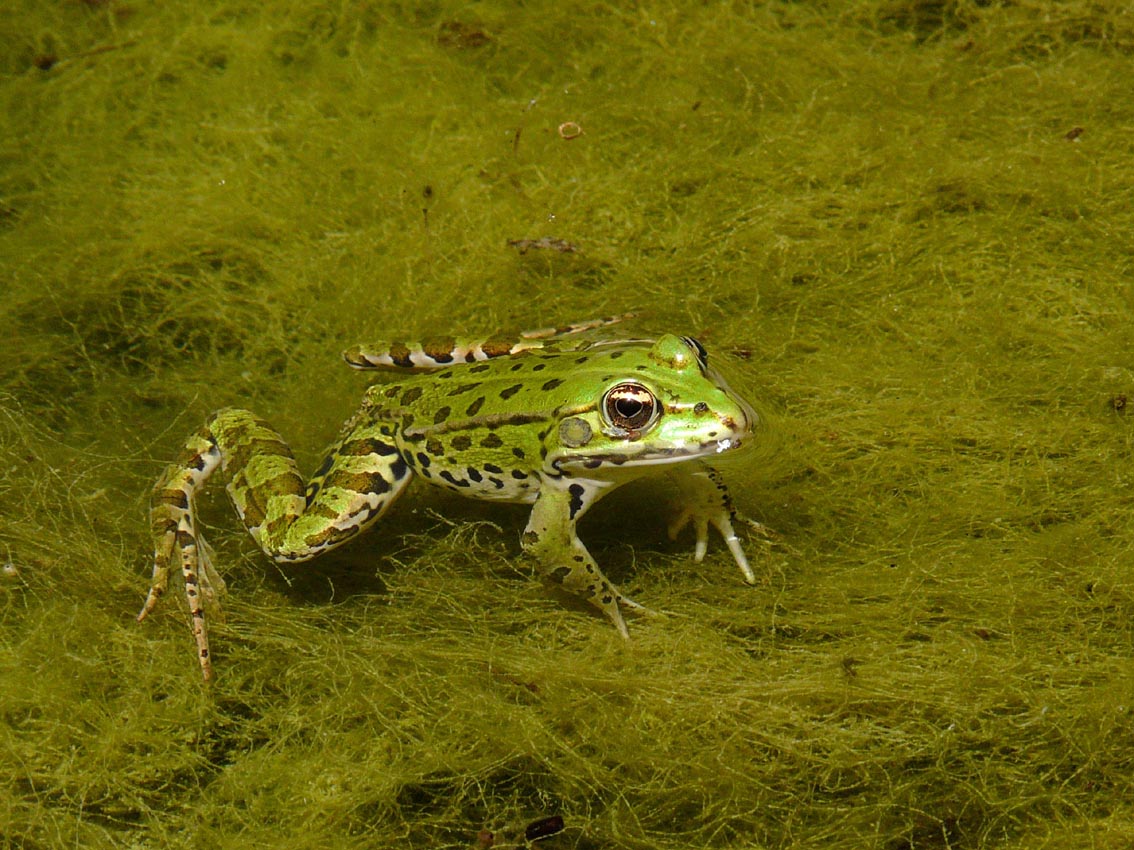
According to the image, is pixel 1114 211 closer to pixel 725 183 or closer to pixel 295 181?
pixel 725 183

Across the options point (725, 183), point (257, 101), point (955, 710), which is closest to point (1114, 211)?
point (725, 183)

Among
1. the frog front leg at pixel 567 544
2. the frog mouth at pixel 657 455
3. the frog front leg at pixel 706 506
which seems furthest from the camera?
the frog front leg at pixel 706 506

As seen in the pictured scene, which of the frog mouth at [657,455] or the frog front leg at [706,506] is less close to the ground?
the frog mouth at [657,455]

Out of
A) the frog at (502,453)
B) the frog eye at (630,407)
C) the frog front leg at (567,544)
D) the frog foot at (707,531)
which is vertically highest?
the frog eye at (630,407)

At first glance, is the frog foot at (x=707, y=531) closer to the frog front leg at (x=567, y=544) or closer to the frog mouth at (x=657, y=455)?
the frog front leg at (x=567, y=544)

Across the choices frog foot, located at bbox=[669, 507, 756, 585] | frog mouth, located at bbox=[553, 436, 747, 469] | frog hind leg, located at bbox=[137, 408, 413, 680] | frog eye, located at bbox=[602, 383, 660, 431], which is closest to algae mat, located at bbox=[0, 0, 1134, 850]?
frog foot, located at bbox=[669, 507, 756, 585]

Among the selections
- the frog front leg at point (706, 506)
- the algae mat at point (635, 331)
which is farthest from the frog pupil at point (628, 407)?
the algae mat at point (635, 331)
